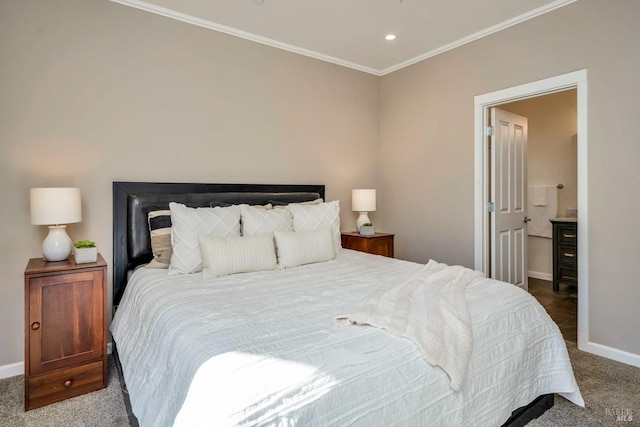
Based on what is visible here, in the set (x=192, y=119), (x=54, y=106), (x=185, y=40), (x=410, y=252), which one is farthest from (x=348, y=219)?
(x=54, y=106)

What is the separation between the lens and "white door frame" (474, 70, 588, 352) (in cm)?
273

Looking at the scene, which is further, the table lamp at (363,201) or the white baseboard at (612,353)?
the table lamp at (363,201)

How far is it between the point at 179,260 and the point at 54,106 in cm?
144

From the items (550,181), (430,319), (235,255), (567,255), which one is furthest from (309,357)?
(550,181)

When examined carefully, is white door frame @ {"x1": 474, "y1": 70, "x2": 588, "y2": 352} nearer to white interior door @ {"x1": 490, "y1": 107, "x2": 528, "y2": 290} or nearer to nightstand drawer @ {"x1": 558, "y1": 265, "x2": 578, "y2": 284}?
white interior door @ {"x1": 490, "y1": 107, "x2": 528, "y2": 290}

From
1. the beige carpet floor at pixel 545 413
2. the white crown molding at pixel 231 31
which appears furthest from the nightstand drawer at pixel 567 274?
the white crown molding at pixel 231 31

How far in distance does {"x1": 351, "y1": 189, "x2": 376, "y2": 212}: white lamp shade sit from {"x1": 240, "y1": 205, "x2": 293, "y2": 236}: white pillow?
1157mm

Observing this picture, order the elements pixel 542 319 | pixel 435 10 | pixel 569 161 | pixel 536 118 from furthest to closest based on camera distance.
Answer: pixel 536 118
pixel 569 161
pixel 435 10
pixel 542 319

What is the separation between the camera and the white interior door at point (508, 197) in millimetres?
3525

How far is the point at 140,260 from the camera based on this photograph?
2.71 meters

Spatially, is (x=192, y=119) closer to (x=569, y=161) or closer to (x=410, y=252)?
(x=410, y=252)

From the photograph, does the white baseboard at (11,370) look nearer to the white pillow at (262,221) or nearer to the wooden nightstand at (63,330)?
the wooden nightstand at (63,330)

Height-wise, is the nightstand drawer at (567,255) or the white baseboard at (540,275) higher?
the nightstand drawer at (567,255)

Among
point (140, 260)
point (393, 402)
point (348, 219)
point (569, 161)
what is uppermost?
point (569, 161)
